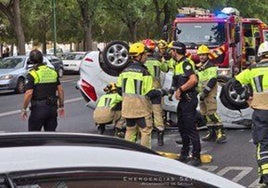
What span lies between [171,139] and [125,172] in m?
8.56

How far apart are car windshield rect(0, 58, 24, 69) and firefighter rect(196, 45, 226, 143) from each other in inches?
536

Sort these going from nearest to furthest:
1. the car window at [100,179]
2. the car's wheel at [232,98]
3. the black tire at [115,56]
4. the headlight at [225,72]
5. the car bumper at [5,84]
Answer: the car window at [100,179]
the car's wheel at [232,98]
the black tire at [115,56]
the headlight at [225,72]
the car bumper at [5,84]

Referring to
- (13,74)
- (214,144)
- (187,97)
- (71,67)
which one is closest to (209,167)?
(187,97)

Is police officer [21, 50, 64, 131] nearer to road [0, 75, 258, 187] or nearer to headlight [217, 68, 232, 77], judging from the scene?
road [0, 75, 258, 187]

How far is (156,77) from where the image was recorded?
10562 mm

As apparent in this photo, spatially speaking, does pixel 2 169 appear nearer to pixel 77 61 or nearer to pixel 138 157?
pixel 138 157

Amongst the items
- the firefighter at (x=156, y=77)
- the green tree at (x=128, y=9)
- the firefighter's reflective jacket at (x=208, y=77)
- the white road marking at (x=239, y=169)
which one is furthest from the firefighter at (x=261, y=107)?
the green tree at (x=128, y=9)

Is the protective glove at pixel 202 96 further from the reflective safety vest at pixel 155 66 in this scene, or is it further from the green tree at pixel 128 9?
the green tree at pixel 128 9

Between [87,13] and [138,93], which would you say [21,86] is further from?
[87,13]

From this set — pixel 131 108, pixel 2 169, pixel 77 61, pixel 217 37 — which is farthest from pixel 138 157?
pixel 77 61

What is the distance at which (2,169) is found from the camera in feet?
5.69

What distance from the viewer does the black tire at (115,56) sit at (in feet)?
37.7

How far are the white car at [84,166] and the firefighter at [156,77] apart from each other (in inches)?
284

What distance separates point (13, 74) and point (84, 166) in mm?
19874
